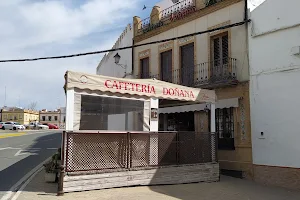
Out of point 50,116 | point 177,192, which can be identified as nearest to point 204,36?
point 177,192

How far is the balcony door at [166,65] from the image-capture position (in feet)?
51.9

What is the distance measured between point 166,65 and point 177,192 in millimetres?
8511

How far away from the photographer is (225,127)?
1297 centimetres

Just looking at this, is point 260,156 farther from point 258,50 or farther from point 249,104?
point 258,50

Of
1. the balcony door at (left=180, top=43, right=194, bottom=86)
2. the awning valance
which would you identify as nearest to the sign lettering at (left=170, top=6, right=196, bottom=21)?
the balcony door at (left=180, top=43, right=194, bottom=86)

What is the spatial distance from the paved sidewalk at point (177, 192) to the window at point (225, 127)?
2166 mm

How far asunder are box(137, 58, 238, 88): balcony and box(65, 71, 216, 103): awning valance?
133 cm

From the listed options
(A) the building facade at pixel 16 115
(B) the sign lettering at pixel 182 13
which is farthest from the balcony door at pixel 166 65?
(A) the building facade at pixel 16 115

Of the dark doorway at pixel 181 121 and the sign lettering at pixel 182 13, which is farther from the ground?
the sign lettering at pixel 182 13

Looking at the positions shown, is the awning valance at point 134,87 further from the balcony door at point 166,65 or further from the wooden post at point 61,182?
the balcony door at point 166,65

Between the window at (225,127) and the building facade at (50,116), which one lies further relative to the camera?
the building facade at (50,116)

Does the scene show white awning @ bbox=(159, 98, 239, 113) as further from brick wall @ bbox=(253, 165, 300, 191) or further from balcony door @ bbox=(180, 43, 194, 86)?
brick wall @ bbox=(253, 165, 300, 191)

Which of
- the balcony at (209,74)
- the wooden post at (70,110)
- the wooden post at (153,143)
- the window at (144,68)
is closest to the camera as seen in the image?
the wooden post at (70,110)

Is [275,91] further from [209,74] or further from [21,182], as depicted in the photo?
[21,182]
